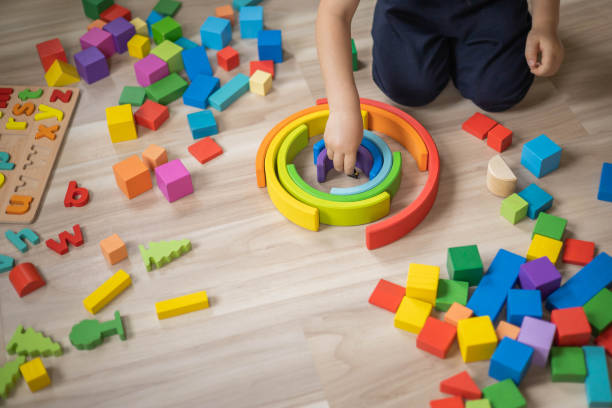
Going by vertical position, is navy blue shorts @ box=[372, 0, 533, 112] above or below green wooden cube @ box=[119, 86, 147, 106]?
above

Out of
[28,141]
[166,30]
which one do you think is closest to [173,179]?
[28,141]

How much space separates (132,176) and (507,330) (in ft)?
2.65

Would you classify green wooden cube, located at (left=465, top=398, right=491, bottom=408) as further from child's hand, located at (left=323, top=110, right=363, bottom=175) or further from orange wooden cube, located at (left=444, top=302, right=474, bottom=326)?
child's hand, located at (left=323, top=110, right=363, bottom=175)

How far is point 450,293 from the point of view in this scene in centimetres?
124

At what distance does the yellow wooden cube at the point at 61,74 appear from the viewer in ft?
5.51

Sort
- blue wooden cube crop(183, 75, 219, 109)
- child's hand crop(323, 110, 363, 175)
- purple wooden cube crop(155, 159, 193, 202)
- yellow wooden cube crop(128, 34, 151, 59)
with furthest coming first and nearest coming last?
yellow wooden cube crop(128, 34, 151, 59)
blue wooden cube crop(183, 75, 219, 109)
purple wooden cube crop(155, 159, 193, 202)
child's hand crop(323, 110, 363, 175)

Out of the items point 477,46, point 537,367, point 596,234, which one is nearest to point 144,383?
point 537,367

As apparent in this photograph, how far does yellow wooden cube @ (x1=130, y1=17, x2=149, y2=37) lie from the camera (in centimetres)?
179

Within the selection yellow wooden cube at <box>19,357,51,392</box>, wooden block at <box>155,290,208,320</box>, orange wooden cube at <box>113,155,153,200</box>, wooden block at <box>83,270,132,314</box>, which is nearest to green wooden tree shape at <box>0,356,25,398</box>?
yellow wooden cube at <box>19,357,51,392</box>

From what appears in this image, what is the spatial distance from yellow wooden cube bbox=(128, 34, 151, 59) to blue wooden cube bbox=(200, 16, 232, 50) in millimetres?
144

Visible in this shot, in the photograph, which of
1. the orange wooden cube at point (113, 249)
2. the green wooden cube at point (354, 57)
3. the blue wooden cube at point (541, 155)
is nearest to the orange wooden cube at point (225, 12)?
the green wooden cube at point (354, 57)

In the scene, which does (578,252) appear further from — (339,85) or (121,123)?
(121,123)

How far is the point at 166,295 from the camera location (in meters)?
1.30

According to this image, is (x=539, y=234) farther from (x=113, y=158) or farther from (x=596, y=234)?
(x=113, y=158)
